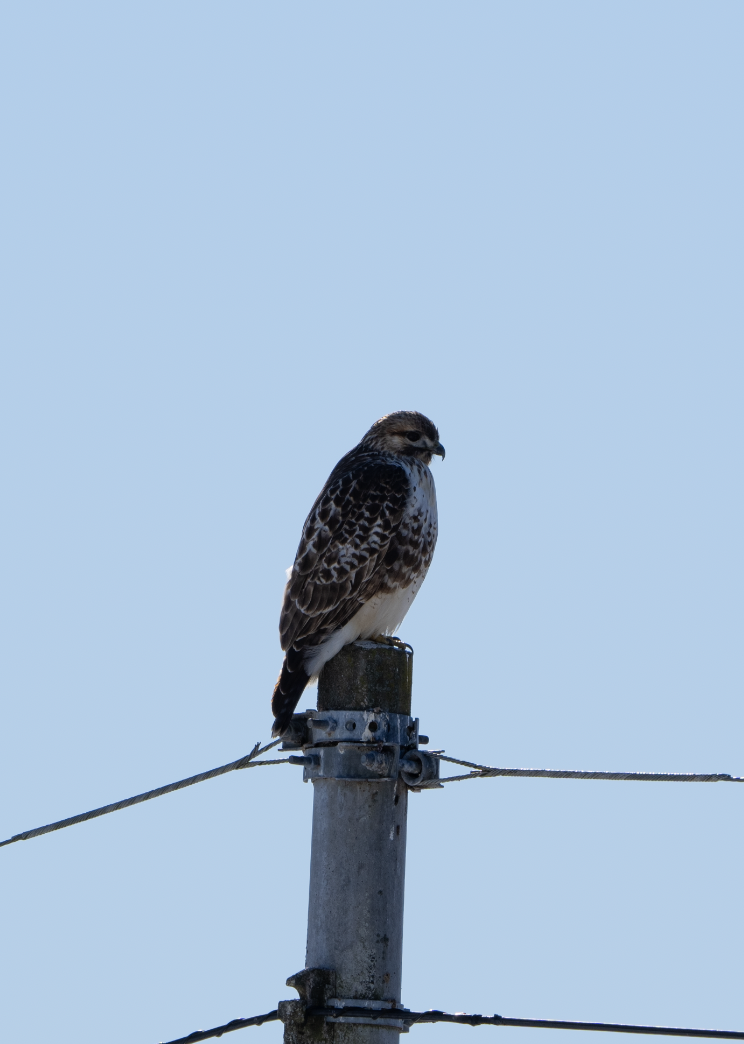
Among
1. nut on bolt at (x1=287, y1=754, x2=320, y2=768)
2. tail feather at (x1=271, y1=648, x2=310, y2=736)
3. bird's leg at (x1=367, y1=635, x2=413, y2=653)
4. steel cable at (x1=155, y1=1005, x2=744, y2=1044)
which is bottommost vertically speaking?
steel cable at (x1=155, y1=1005, x2=744, y2=1044)

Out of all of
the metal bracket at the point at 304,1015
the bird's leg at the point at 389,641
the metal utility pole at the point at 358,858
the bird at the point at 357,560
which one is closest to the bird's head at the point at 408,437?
the bird at the point at 357,560

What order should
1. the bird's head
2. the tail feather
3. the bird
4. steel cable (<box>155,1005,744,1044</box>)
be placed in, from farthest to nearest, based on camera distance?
the bird's head < the bird < the tail feather < steel cable (<box>155,1005,744,1044</box>)

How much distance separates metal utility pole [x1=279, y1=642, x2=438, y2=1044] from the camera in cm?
529

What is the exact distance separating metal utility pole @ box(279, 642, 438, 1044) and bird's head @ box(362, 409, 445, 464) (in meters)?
3.68

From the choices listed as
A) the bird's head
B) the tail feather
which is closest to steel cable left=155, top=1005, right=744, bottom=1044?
the tail feather

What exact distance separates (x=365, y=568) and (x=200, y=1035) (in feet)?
10.9

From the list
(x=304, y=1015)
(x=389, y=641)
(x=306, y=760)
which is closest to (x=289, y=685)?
(x=389, y=641)

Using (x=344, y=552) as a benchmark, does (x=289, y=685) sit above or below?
below

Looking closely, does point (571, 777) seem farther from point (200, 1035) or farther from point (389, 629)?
point (389, 629)

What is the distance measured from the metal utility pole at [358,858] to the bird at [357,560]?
175 centimetres

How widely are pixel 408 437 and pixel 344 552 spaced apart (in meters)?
1.34

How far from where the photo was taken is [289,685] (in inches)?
288

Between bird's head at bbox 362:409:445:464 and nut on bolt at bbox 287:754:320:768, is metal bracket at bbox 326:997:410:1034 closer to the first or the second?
nut on bolt at bbox 287:754:320:768

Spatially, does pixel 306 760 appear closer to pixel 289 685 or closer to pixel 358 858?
pixel 358 858
